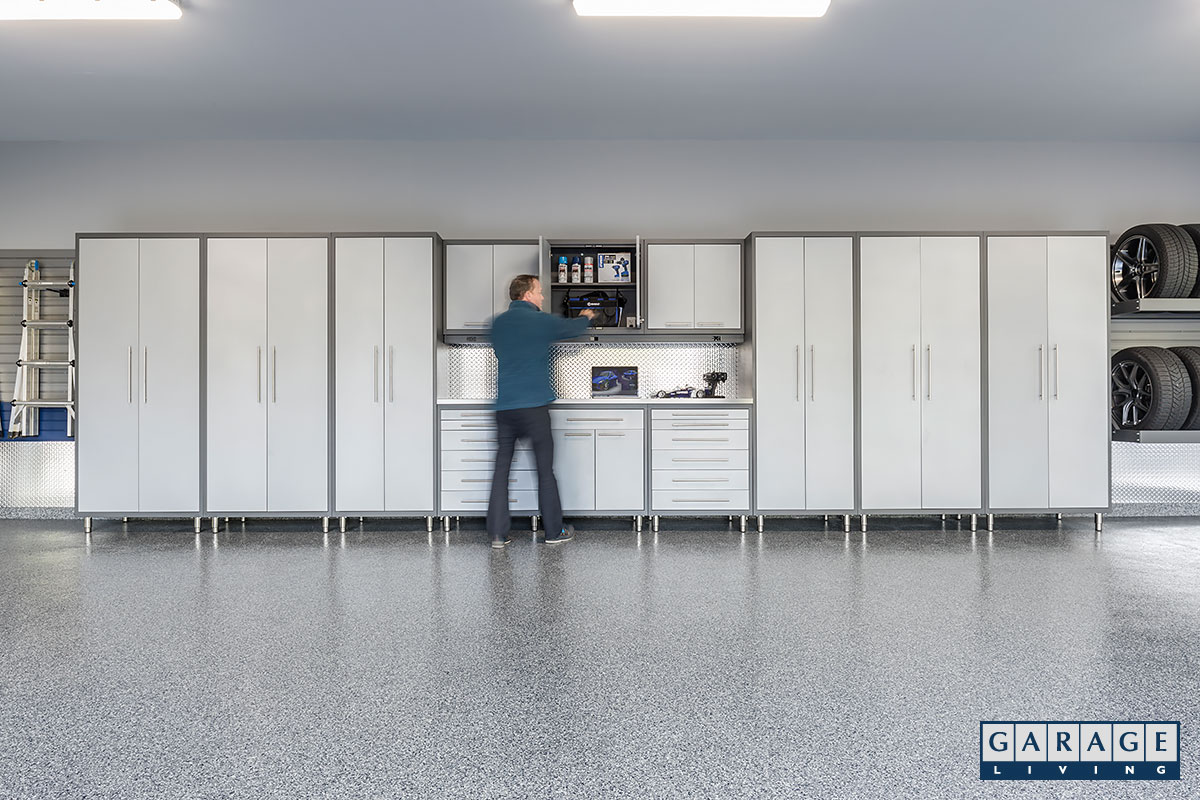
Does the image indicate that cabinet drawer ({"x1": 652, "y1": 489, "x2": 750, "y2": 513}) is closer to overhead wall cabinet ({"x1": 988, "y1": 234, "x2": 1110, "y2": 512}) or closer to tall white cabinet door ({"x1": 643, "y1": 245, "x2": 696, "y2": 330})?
tall white cabinet door ({"x1": 643, "y1": 245, "x2": 696, "y2": 330})

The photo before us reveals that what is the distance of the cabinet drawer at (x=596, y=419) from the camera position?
18.1ft

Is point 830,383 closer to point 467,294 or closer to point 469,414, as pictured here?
point 469,414

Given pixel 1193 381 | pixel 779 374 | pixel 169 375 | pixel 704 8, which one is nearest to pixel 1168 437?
pixel 1193 381

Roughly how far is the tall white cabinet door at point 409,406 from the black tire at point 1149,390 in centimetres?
522

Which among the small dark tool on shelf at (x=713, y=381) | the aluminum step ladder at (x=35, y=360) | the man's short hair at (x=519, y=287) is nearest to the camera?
the man's short hair at (x=519, y=287)

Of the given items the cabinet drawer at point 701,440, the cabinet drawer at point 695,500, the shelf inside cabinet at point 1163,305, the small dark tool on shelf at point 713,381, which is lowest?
the cabinet drawer at point 695,500

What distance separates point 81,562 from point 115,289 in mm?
2155

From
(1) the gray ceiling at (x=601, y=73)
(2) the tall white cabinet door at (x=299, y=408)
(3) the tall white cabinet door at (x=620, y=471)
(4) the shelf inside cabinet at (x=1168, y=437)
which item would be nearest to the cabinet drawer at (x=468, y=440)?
(3) the tall white cabinet door at (x=620, y=471)

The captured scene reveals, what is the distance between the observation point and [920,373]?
551 centimetres

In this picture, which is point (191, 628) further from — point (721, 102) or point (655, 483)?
point (721, 102)

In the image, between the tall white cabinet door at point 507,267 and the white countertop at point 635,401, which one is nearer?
the white countertop at point 635,401

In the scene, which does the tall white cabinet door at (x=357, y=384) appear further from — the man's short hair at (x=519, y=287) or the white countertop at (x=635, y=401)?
the man's short hair at (x=519, y=287)

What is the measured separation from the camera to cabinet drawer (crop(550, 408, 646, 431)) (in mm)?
5508

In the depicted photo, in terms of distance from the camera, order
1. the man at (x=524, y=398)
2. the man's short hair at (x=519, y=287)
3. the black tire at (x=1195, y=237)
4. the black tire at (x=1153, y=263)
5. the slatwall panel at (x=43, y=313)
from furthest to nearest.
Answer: the slatwall panel at (x=43, y=313) → the black tire at (x=1195, y=237) → the black tire at (x=1153, y=263) → the man's short hair at (x=519, y=287) → the man at (x=524, y=398)
